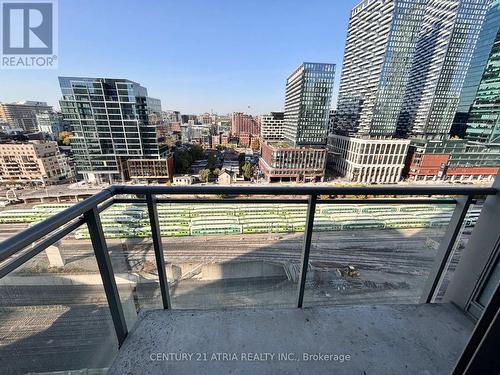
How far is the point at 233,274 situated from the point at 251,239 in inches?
18.7

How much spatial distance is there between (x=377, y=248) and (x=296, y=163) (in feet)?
86.1

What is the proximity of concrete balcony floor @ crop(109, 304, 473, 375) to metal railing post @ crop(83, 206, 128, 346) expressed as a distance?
5.3 inches

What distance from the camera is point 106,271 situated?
1268mm

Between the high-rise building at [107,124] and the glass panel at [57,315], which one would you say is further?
the high-rise building at [107,124]

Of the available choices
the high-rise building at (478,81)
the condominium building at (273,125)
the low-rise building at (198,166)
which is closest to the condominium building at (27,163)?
the low-rise building at (198,166)

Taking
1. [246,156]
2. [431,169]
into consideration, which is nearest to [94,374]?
[431,169]

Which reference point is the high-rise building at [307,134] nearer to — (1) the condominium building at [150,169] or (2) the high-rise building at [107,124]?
(1) the condominium building at [150,169]

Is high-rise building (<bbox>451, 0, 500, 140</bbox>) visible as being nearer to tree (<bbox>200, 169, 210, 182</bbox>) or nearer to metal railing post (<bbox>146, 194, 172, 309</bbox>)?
tree (<bbox>200, 169, 210, 182</bbox>)

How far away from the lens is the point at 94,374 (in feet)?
4.35

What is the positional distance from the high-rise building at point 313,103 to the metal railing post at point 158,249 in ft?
99.8

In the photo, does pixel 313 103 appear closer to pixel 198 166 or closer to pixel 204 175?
pixel 204 175

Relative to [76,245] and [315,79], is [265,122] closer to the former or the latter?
[315,79]

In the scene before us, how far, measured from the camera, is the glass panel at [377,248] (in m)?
1.59

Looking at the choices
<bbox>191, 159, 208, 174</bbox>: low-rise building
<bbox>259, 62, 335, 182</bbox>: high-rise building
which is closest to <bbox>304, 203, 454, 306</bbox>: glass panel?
<bbox>259, 62, 335, 182</bbox>: high-rise building
